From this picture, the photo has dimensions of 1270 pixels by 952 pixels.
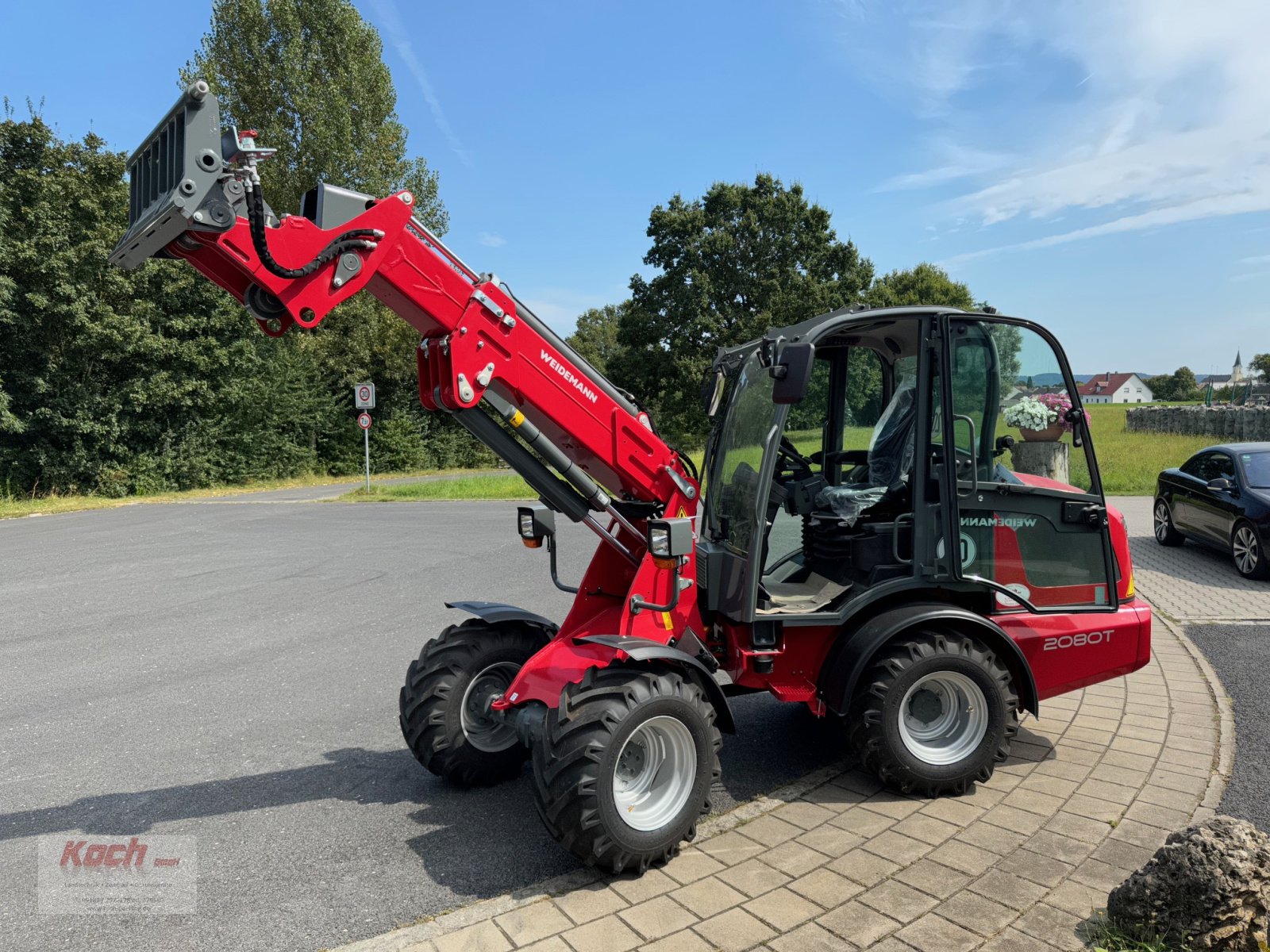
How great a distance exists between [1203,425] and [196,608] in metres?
40.6

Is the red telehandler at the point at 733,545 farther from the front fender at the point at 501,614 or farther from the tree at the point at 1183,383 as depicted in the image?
the tree at the point at 1183,383

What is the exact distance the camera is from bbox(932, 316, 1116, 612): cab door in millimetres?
4363

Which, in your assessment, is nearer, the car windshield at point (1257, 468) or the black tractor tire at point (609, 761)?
the black tractor tire at point (609, 761)

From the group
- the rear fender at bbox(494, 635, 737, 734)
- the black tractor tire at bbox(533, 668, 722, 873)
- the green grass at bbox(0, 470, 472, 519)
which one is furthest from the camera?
the green grass at bbox(0, 470, 472, 519)

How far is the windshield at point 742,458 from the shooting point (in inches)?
170

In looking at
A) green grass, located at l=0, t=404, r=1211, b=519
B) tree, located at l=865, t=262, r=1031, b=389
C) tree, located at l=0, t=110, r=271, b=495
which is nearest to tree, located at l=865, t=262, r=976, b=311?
tree, located at l=865, t=262, r=1031, b=389

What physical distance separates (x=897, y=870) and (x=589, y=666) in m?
1.58

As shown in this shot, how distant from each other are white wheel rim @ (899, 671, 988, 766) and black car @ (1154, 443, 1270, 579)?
7.67 meters

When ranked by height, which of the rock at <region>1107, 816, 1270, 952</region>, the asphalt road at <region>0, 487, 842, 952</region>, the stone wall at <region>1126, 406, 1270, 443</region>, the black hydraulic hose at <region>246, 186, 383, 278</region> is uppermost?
the stone wall at <region>1126, 406, 1270, 443</region>

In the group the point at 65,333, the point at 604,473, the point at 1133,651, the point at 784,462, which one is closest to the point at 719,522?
the point at 784,462

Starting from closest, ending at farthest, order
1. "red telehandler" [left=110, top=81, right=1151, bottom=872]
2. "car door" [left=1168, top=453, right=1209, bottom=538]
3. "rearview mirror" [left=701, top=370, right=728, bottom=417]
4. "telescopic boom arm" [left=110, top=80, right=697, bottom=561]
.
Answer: "telescopic boom arm" [left=110, top=80, right=697, bottom=561] → "red telehandler" [left=110, top=81, right=1151, bottom=872] → "rearview mirror" [left=701, top=370, right=728, bottom=417] → "car door" [left=1168, top=453, right=1209, bottom=538]

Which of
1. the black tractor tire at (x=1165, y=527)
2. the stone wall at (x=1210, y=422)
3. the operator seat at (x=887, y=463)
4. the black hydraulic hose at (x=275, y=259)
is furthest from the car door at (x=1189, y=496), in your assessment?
the stone wall at (x=1210, y=422)

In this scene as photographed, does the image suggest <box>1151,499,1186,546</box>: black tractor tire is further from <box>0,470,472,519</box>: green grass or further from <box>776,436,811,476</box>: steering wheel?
<box>0,470,472,519</box>: green grass

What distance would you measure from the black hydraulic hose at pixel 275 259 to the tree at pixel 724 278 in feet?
112
